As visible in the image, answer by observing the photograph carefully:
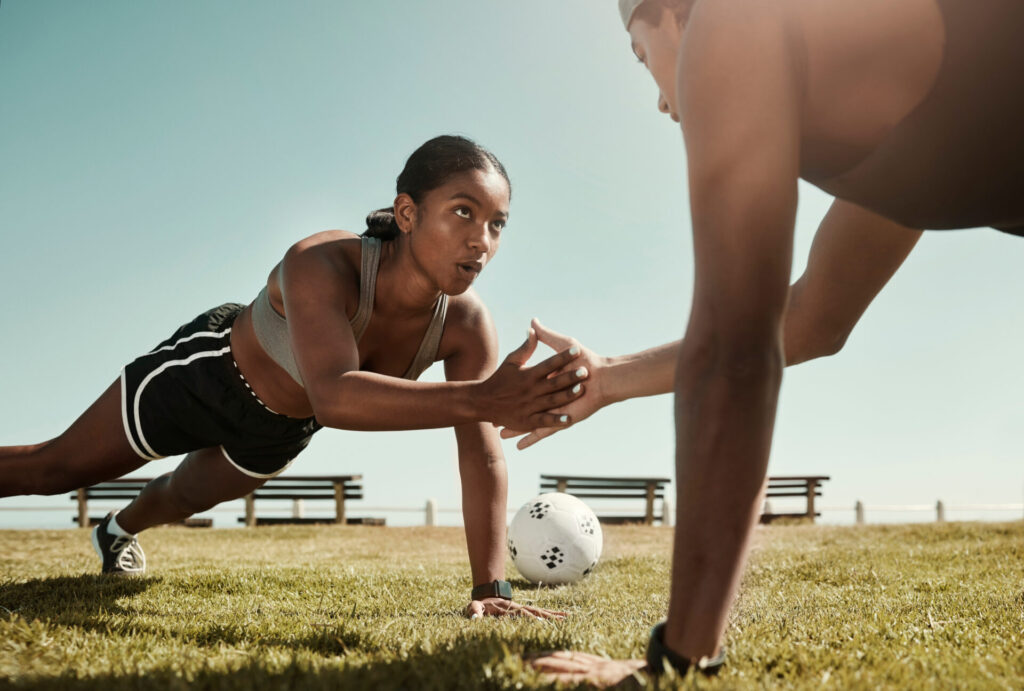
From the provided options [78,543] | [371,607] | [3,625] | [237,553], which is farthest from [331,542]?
[3,625]

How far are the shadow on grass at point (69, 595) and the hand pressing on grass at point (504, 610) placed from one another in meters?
1.68

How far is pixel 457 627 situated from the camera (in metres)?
2.97

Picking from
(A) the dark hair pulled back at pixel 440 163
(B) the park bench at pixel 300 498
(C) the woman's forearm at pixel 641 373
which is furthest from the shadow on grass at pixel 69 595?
(B) the park bench at pixel 300 498

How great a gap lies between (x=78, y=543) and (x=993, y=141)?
1307cm

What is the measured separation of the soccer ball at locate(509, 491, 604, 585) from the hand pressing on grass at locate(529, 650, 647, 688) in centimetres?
408

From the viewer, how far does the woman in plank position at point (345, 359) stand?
129 inches

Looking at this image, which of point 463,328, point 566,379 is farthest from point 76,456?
point 566,379

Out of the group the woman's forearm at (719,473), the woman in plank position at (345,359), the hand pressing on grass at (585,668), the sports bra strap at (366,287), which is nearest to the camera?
the woman's forearm at (719,473)

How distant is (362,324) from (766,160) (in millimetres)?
2737

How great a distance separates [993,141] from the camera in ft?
6.12

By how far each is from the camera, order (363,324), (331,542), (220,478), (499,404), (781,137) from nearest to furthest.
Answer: (781,137), (499,404), (363,324), (220,478), (331,542)

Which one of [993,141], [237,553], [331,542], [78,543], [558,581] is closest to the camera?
[993,141]

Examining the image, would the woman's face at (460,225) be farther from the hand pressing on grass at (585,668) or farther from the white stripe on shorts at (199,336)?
the hand pressing on grass at (585,668)

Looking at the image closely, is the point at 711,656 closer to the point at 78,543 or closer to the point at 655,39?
the point at 655,39
